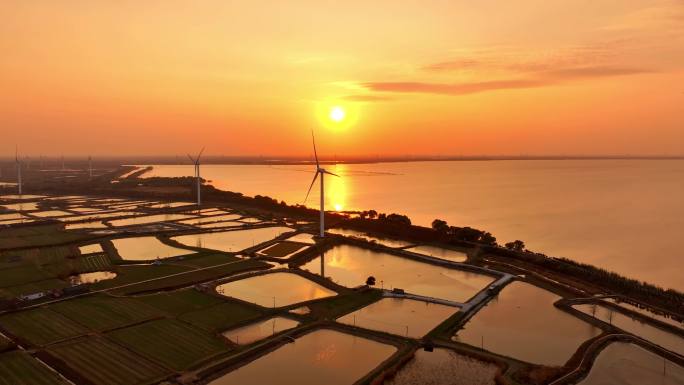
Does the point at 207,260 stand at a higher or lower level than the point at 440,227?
lower

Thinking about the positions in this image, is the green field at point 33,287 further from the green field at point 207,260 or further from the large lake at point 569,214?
the large lake at point 569,214

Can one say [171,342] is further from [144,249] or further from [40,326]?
[144,249]

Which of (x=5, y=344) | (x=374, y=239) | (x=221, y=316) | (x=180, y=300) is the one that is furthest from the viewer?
(x=374, y=239)

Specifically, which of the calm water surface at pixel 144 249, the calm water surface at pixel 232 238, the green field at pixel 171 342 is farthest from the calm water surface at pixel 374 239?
the green field at pixel 171 342

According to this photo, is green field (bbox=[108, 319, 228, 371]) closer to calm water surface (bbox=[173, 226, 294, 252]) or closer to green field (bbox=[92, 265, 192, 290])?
green field (bbox=[92, 265, 192, 290])

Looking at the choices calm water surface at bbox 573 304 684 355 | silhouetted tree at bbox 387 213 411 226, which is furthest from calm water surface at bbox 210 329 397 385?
silhouetted tree at bbox 387 213 411 226

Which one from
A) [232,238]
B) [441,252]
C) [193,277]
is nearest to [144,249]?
[232,238]

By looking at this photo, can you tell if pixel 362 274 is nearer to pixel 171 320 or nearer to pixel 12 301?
pixel 171 320
